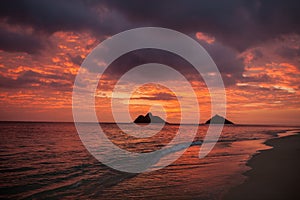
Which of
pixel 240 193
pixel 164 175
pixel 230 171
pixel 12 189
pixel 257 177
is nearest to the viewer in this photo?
pixel 240 193

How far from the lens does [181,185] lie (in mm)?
10766

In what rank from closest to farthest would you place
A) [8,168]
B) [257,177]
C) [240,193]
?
1. [240,193]
2. [257,177]
3. [8,168]

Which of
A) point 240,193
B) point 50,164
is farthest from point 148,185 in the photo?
point 50,164

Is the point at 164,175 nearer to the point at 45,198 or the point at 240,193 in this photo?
the point at 240,193

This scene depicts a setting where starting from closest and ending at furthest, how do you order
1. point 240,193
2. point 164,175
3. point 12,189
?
point 240,193
point 12,189
point 164,175

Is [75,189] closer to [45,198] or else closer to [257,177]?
[45,198]

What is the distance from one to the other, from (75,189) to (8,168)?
24.7 feet

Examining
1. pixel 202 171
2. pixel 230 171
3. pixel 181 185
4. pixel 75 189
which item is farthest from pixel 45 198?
pixel 230 171

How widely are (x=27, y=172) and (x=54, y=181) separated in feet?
10.9

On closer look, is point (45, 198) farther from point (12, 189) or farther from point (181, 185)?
point (181, 185)

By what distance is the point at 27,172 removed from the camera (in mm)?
14445

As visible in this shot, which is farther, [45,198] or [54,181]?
[54,181]

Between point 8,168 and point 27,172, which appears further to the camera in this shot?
point 8,168

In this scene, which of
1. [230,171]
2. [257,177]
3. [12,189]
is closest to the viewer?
[12,189]
